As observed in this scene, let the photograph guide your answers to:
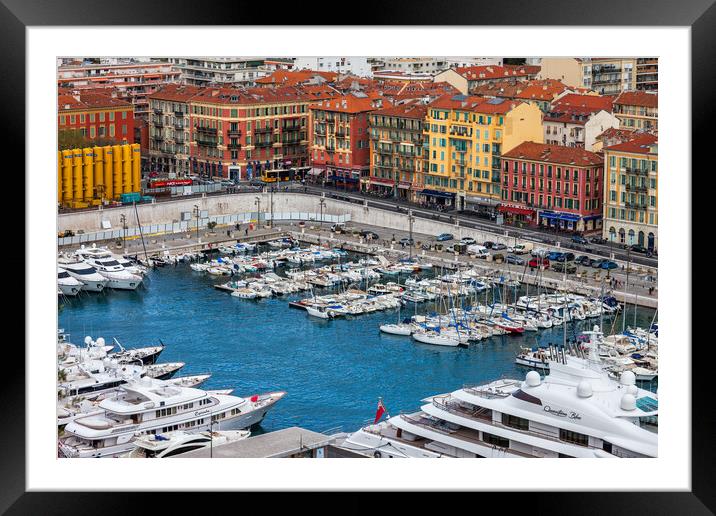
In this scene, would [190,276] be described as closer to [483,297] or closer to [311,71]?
[483,297]

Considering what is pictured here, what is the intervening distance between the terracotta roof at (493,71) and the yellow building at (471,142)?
5.95 feet

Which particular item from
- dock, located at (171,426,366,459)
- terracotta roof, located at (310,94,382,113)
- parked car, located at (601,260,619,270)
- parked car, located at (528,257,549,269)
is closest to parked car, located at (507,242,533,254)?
parked car, located at (528,257,549,269)

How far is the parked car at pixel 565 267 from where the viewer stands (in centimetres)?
1138

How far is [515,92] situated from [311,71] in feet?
11.3

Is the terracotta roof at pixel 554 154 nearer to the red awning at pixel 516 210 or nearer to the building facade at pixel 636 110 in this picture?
the red awning at pixel 516 210

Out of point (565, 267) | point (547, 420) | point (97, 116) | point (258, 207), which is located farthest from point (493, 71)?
point (547, 420)

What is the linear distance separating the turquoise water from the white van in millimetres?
1691

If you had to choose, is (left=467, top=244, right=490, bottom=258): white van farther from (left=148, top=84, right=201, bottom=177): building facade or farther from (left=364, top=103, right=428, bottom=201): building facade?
(left=148, top=84, right=201, bottom=177): building facade

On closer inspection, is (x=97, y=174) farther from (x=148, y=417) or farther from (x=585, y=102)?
(x=148, y=417)

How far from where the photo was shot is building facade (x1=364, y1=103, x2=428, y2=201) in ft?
47.5

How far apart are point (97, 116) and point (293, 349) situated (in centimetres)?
669

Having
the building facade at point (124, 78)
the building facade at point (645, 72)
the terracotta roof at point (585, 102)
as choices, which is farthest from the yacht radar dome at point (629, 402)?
the building facade at point (124, 78)

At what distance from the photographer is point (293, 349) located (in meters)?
9.41
